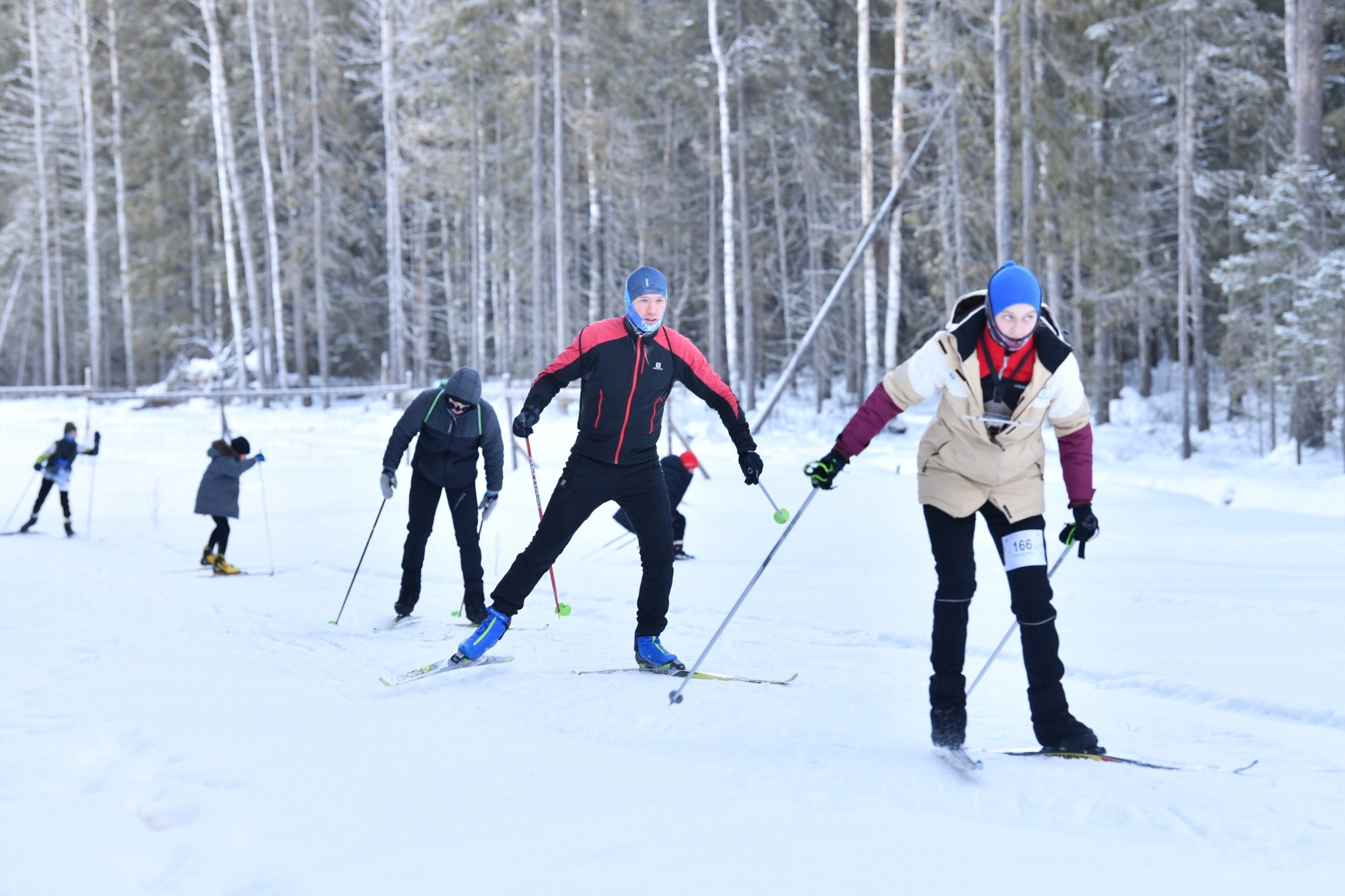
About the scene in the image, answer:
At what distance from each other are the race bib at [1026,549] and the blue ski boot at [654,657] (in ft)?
6.22

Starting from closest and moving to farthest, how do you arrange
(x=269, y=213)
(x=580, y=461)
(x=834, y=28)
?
(x=580, y=461) < (x=834, y=28) < (x=269, y=213)

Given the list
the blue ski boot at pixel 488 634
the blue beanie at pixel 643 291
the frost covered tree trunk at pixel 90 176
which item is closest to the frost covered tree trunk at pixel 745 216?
the frost covered tree trunk at pixel 90 176

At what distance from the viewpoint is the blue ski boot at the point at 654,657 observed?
4922 millimetres

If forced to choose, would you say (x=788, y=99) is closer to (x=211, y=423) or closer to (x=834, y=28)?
(x=834, y=28)

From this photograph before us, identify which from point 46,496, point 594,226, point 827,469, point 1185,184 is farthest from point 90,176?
point 827,469

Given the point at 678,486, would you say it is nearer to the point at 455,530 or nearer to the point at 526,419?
the point at 455,530

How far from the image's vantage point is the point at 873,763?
3.56 m

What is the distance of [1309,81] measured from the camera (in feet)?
53.2

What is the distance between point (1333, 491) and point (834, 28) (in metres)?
16.8

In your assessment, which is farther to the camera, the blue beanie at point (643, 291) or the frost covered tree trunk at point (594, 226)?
the frost covered tree trunk at point (594, 226)

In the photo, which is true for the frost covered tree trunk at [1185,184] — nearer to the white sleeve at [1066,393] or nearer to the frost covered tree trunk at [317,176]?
the white sleeve at [1066,393]

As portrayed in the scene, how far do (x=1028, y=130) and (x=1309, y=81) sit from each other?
4.29m

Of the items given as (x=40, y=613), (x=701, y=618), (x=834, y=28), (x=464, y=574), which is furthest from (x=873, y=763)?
(x=834, y=28)

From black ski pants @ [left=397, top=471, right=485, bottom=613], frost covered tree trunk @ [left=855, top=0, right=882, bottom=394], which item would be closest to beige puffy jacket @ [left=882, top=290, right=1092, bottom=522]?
black ski pants @ [left=397, top=471, right=485, bottom=613]
